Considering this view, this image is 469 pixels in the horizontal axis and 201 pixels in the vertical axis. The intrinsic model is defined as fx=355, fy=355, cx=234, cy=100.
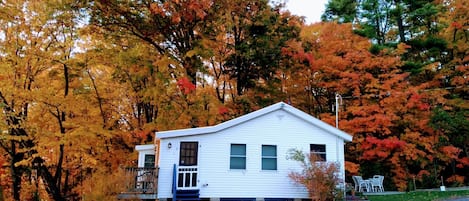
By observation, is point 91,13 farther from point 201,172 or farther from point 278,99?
point 278,99

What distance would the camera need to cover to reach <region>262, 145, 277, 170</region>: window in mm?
13000

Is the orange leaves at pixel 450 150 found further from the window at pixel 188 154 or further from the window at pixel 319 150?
the window at pixel 188 154

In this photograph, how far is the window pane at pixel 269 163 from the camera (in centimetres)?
1298

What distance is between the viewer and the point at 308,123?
44.3ft

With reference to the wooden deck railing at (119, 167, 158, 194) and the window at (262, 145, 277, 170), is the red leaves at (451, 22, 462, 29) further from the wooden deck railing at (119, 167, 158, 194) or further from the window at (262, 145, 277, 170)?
the wooden deck railing at (119, 167, 158, 194)

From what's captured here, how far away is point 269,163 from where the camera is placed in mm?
13039

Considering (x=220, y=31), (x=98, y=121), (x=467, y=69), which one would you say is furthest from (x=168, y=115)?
(x=467, y=69)

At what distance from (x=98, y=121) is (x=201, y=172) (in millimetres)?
7797

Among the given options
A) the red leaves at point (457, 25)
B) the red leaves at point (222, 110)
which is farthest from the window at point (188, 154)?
the red leaves at point (457, 25)

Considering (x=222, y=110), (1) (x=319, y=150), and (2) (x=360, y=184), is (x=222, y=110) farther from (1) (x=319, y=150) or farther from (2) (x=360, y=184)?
(2) (x=360, y=184)

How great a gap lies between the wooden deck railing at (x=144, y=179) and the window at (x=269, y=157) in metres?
3.89

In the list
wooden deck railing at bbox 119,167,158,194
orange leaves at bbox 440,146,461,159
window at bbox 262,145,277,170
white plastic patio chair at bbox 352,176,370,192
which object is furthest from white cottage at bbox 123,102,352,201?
orange leaves at bbox 440,146,461,159

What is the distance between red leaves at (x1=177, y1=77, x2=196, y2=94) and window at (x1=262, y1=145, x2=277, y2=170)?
5.23 metres

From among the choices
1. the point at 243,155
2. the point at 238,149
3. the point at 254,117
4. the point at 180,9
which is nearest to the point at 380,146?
the point at 254,117
